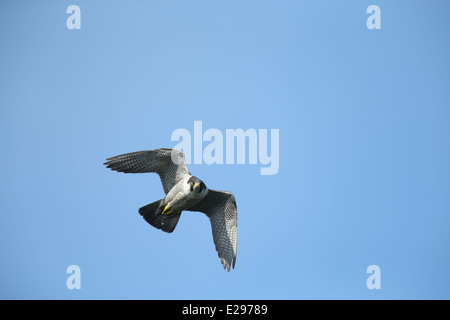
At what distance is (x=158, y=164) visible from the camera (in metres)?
12.1

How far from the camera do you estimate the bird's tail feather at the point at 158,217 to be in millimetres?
12102

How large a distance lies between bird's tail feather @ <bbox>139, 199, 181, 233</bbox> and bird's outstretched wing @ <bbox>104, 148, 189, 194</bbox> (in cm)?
47

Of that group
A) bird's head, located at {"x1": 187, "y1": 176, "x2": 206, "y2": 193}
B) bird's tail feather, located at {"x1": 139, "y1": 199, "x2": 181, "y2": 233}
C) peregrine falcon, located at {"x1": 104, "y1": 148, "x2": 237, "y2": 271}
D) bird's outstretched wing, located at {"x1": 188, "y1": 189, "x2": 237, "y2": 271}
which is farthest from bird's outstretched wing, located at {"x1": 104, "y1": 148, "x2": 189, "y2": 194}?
bird's outstretched wing, located at {"x1": 188, "y1": 189, "x2": 237, "y2": 271}

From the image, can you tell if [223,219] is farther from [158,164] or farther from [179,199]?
[158,164]

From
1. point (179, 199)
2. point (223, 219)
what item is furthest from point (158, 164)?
point (223, 219)

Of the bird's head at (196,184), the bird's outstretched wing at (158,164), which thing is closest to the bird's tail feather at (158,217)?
the bird's outstretched wing at (158,164)

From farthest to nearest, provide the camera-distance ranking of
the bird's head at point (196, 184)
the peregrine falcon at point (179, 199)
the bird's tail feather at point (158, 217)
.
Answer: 1. the bird's tail feather at point (158, 217)
2. the peregrine falcon at point (179, 199)
3. the bird's head at point (196, 184)

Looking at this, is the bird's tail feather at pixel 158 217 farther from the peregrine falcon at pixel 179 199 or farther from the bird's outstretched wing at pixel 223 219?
the bird's outstretched wing at pixel 223 219

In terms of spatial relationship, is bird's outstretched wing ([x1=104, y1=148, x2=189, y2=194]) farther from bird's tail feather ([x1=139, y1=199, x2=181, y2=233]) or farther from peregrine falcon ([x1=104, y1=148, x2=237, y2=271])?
bird's tail feather ([x1=139, y1=199, x2=181, y2=233])

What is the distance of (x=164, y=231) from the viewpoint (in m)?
12.2

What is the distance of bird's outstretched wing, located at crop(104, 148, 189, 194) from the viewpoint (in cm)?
1179

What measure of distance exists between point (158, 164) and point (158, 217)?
1178 millimetres
